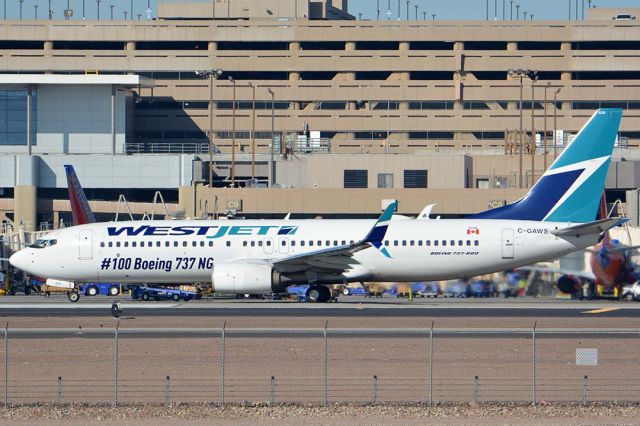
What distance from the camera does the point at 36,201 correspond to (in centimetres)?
10694

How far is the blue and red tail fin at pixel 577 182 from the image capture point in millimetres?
57812

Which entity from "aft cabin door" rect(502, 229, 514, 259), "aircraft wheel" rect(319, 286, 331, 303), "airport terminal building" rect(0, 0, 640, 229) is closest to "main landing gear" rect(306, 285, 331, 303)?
"aircraft wheel" rect(319, 286, 331, 303)

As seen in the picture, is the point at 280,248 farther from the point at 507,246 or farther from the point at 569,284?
the point at 569,284

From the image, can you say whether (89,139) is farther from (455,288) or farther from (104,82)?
(455,288)

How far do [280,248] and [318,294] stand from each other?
2.58 meters

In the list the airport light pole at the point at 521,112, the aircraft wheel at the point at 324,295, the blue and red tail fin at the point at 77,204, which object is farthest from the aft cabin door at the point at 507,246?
the airport light pole at the point at 521,112

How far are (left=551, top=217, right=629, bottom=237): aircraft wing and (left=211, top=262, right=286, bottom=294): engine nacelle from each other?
39.1 feet

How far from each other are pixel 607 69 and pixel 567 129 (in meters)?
8.41

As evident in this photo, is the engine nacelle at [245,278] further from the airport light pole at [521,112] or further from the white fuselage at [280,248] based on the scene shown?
the airport light pole at [521,112]

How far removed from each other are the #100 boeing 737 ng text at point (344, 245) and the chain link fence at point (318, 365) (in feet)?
43.9

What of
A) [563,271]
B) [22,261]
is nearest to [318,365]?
[563,271]

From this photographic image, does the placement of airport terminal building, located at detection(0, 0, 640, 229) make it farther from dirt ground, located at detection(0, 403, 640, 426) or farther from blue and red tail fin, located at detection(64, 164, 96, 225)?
dirt ground, located at detection(0, 403, 640, 426)

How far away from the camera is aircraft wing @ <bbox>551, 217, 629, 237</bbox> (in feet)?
179

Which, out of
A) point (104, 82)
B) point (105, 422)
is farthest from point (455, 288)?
point (104, 82)
